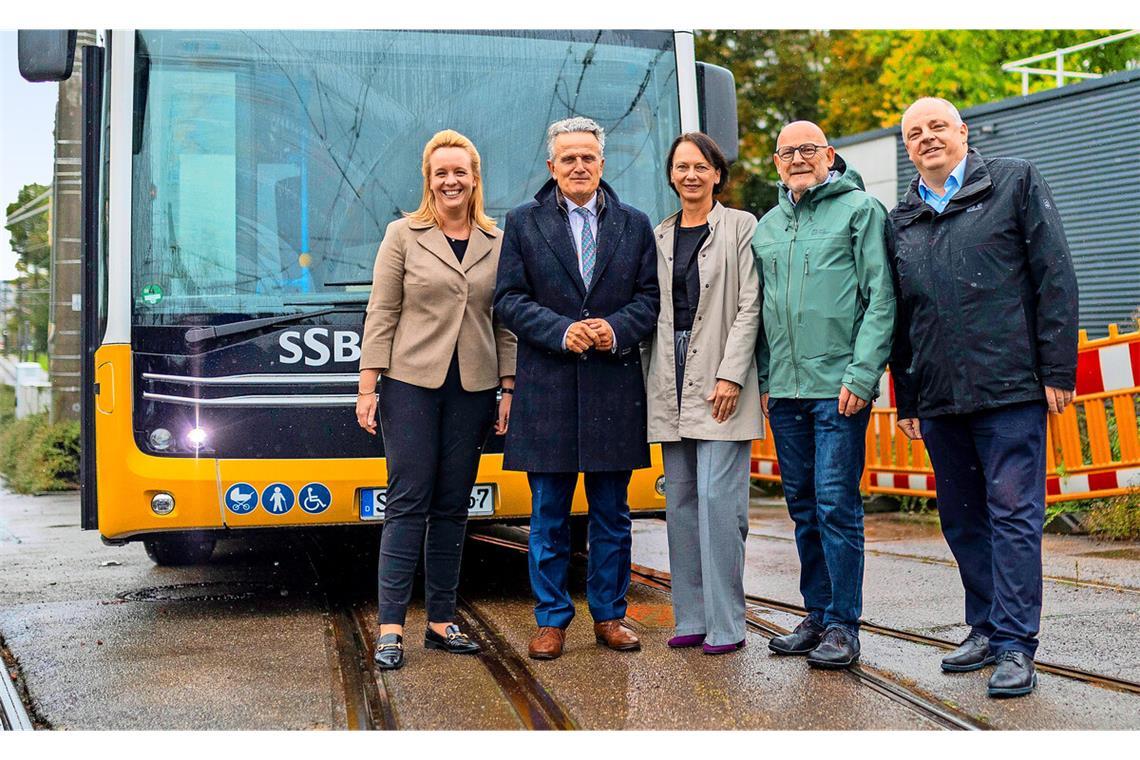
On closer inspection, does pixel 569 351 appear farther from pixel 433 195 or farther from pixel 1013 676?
pixel 1013 676

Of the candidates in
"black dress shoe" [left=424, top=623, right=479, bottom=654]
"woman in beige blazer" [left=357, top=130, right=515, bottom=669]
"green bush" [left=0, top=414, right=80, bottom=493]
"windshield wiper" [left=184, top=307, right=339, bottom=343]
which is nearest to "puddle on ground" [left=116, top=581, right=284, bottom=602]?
"windshield wiper" [left=184, top=307, right=339, bottom=343]

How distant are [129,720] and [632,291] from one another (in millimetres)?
2315

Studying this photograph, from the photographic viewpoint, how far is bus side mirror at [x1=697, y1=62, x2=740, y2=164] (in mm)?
6629

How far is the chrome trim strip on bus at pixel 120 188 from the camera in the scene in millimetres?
5844

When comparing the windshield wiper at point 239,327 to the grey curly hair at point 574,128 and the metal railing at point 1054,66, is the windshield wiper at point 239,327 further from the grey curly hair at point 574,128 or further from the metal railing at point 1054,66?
the metal railing at point 1054,66

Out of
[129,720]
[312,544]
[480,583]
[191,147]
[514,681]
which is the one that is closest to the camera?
[129,720]

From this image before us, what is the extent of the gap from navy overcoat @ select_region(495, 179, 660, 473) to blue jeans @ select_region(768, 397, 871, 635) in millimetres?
587

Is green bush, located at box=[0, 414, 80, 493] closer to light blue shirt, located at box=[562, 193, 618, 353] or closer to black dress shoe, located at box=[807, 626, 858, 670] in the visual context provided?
light blue shirt, located at box=[562, 193, 618, 353]

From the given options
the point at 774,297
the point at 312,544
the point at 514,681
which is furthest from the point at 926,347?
the point at 312,544

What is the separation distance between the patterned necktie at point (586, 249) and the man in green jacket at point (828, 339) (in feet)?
2.15

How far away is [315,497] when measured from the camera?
591 centimetres

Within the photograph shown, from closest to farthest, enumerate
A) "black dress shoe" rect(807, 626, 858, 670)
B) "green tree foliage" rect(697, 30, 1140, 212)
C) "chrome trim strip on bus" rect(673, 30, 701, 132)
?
1. "black dress shoe" rect(807, 626, 858, 670)
2. "chrome trim strip on bus" rect(673, 30, 701, 132)
3. "green tree foliage" rect(697, 30, 1140, 212)
